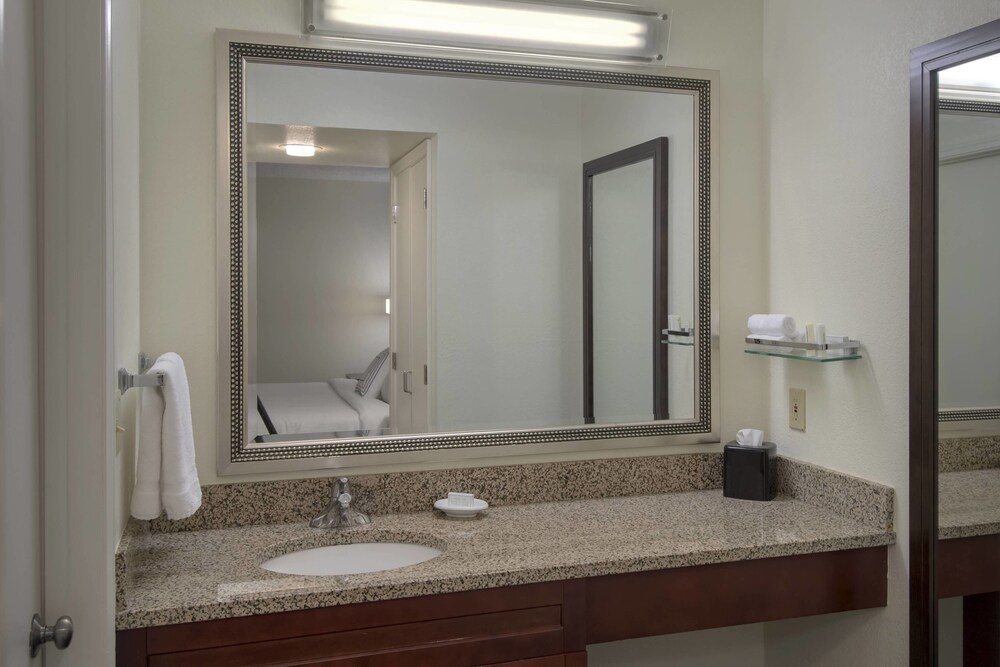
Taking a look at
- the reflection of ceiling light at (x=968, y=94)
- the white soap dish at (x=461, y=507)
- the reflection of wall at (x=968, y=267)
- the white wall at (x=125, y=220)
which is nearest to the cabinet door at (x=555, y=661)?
the white soap dish at (x=461, y=507)

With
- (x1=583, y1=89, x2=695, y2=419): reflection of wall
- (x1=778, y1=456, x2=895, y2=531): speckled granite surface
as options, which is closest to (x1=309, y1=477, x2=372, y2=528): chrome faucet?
(x1=583, y1=89, x2=695, y2=419): reflection of wall

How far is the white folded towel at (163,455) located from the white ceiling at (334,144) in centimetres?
59

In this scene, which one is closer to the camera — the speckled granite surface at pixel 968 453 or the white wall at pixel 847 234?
the speckled granite surface at pixel 968 453

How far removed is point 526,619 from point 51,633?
2.65ft

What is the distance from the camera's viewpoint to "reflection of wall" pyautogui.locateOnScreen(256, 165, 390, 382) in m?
1.85

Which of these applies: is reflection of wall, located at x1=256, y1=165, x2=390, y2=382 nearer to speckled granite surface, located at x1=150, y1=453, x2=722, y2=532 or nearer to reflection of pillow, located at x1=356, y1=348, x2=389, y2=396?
reflection of pillow, located at x1=356, y1=348, x2=389, y2=396

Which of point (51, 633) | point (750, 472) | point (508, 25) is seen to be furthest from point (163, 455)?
point (750, 472)

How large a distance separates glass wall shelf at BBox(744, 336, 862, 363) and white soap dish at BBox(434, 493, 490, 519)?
801 millimetres

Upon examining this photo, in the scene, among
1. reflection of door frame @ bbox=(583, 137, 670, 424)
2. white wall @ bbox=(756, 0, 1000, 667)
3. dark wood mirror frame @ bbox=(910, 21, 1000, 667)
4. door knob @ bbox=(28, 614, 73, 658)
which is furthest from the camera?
reflection of door frame @ bbox=(583, 137, 670, 424)

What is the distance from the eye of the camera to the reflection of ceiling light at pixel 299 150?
1853 mm

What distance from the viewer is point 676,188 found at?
2156 millimetres

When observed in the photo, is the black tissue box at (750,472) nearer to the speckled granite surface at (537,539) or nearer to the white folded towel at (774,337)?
the speckled granite surface at (537,539)

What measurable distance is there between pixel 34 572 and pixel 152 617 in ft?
0.88

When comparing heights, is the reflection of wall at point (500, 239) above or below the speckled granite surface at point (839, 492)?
above
